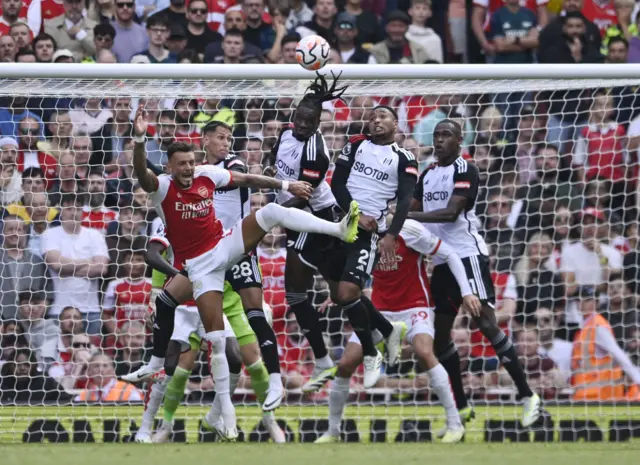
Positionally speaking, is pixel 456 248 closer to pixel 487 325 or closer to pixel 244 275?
pixel 487 325

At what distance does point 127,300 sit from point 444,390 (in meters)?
3.48

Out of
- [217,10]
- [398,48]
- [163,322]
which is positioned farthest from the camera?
[217,10]

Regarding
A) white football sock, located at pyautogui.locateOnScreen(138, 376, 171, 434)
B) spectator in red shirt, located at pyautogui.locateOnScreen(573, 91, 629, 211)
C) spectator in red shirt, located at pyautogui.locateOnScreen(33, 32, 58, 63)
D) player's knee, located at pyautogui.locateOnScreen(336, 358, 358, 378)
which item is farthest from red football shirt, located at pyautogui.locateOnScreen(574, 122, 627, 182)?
spectator in red shirt, located at pyautogui.locateOnScreen(33, 32, 58, 63)

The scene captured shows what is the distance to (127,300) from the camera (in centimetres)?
1137

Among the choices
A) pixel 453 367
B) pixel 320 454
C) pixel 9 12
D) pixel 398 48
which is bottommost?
pixel 320 454

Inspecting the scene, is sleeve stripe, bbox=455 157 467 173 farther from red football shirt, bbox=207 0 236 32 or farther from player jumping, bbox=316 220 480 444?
red football shirt, bbox=207 0 236 32

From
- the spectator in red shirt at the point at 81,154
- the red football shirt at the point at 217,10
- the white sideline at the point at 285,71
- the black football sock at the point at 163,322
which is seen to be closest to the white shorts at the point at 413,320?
the black football sock at the point at 163,322

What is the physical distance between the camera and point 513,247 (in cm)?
1188

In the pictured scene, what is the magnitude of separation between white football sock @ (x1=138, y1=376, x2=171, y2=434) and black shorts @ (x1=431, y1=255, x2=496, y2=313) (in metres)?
2.47

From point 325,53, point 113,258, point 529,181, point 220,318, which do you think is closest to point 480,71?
point 325,53

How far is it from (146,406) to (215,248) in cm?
209

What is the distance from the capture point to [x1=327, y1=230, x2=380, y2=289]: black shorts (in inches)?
373

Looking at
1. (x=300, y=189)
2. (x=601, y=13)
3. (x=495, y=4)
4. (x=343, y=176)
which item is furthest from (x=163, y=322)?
(x=601, y=13)

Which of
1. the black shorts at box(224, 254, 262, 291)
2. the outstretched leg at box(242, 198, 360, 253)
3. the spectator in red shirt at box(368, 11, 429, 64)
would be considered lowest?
the black shorts at box(224, 254, 262, 291)
